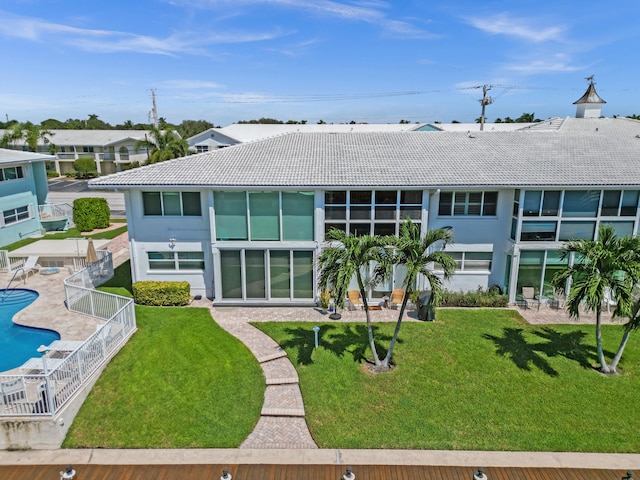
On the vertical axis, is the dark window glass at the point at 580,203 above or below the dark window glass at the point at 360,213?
above

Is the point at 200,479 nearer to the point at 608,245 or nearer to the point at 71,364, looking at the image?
the point at 71,364

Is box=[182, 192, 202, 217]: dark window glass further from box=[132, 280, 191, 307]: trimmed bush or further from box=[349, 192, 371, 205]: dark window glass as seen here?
box=[349, 192, 371, 205]: dark window glass

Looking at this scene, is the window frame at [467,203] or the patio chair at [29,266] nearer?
the window frame at [467,203]

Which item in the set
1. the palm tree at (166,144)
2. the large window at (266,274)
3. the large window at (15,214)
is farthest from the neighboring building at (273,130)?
the large window at (266,274)

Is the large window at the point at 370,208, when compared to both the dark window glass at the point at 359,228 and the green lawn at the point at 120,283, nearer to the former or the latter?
the dark window glass at the point at 359,228

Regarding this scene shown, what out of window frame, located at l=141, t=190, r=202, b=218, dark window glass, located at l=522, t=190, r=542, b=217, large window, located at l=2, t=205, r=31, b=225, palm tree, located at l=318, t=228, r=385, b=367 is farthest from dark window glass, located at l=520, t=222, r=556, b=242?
large window, located at l=2, t=205, r=31, b=225

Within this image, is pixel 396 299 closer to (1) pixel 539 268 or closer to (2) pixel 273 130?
(1) pixel 539 268
